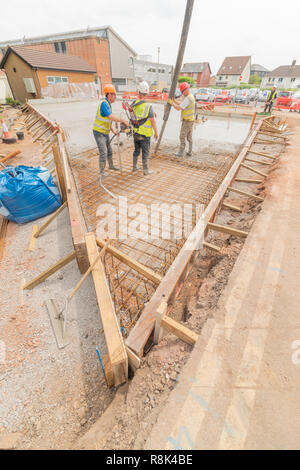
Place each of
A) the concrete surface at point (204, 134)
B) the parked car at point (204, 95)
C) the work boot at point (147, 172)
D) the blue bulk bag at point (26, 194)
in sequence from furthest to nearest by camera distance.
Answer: the parked car at point (204, 95), the concrete surface at point (204, 134), the work boot at point (147, 172), the blue bulk bag at point (26, 194)

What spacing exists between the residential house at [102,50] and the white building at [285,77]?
107 feet

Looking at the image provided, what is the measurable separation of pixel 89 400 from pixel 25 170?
3.90 meters

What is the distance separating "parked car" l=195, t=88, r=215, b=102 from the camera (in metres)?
24.1

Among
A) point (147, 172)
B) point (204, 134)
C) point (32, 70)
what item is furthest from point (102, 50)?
point (147, 172)

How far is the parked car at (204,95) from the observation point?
24.1 meters

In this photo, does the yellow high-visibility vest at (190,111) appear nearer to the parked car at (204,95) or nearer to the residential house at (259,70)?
the parked car at (204,95)

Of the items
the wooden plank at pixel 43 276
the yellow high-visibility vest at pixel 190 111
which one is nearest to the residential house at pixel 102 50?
the yellow high-visibility vest at pixel 190 111

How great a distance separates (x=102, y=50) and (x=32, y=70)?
13595 mm

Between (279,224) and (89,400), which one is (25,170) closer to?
(89,400)

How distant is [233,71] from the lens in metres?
49.8

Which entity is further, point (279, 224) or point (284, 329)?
point (279, 224)

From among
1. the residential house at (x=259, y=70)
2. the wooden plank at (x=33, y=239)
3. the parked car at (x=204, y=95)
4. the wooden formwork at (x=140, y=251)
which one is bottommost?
the wooden plank at (x=33, y=239)
